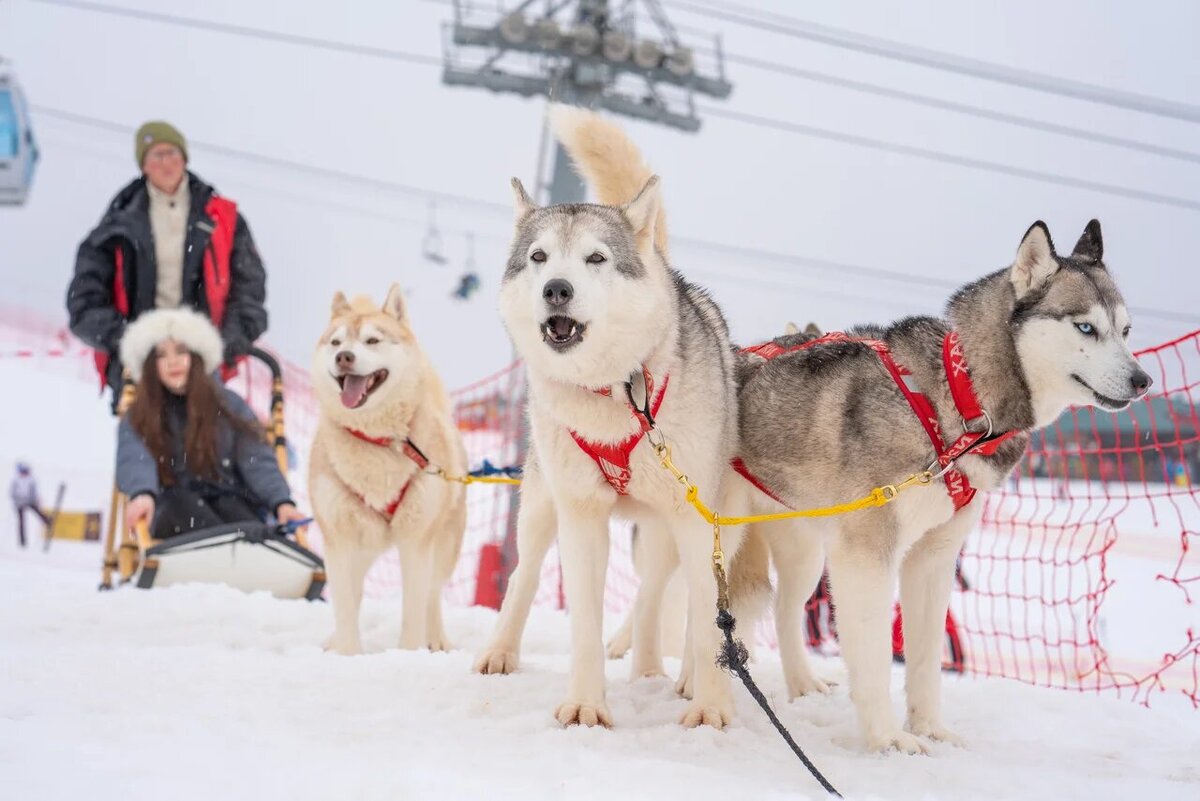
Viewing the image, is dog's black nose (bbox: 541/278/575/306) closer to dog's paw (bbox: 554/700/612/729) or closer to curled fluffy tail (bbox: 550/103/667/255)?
curled fluffy tail (bbox: 550/103/667/255)

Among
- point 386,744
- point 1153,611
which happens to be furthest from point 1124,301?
point 1153,611

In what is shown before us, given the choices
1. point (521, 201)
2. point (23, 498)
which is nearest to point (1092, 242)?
point (521, 201)

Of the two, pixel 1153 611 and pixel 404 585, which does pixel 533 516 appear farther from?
pixel 1153 611

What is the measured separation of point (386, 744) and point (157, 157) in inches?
156

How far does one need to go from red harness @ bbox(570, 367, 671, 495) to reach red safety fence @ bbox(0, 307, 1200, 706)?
7.38 ft

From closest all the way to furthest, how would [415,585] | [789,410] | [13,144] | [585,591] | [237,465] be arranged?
[585,591]
[789,410]
[415,585]
[237,465]
[13,144]

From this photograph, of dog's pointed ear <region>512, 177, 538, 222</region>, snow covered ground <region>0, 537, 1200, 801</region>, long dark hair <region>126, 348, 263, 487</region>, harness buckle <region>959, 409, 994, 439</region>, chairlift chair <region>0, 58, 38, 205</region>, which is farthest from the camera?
chairlift chair <region>0, 58, 38, 205</region>

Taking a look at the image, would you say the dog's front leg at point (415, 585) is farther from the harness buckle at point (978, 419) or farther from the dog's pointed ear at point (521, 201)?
the harness buckle at point (978, 419)

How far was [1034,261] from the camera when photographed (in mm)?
2230

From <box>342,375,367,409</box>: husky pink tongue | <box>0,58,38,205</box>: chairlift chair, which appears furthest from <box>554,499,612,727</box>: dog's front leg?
<box>0,58,38,205</box>: chairlift chair

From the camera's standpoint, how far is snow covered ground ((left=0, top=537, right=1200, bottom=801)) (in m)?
1.59

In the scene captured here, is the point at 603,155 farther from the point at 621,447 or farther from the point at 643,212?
the point at 621,447

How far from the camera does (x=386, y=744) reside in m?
1.99

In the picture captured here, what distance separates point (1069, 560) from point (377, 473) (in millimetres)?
3861
